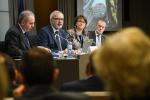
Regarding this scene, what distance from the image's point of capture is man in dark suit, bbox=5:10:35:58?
530 centimetres

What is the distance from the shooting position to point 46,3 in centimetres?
955

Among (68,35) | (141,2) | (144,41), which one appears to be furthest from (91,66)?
(141,2)

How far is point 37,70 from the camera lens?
6.07ft

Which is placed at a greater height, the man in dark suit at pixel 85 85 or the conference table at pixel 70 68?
the man in dark suit at pixel 85 85

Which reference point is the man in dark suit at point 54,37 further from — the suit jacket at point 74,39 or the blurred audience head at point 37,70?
the blurred audience head at point 37,70

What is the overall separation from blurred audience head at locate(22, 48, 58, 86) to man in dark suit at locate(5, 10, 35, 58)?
3306mm

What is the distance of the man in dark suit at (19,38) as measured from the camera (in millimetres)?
5297

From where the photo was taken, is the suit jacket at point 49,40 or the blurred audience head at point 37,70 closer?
the blurred audience head at point 37,70

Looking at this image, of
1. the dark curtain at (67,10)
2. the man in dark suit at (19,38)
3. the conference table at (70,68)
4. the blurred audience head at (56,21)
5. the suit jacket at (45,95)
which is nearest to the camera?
the suit jacket at (45,95)

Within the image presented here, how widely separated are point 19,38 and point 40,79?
3649mm

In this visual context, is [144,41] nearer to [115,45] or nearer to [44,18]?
[115,45]

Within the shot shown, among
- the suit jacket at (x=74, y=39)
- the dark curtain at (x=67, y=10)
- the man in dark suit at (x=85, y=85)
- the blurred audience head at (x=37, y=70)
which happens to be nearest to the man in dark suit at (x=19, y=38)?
the suit jacket at (x=74, y=39)

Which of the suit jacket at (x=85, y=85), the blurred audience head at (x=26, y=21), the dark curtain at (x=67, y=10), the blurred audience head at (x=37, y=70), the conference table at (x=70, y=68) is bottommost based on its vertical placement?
the conference table at (x=70, y=68)

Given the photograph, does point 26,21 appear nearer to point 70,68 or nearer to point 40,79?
point 70,68
